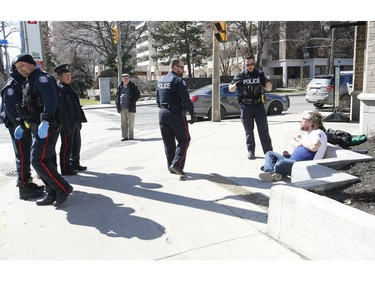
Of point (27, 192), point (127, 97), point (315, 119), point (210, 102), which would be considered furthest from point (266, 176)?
point (210, 102)

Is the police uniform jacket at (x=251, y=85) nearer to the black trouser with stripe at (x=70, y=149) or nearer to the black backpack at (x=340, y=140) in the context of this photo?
the black backpack at (x=340, y=140)

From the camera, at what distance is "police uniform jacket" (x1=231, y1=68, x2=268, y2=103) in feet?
21.1

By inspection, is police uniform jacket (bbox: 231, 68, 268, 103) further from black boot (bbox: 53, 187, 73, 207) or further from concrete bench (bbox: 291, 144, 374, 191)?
black boot (bbox: 53, 187, 73, 207)

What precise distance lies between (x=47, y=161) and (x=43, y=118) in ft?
1.74

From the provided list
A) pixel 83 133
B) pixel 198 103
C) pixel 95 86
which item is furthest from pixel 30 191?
pixel 95 86

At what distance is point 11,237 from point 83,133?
832 centimetres

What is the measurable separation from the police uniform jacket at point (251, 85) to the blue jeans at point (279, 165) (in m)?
1.40

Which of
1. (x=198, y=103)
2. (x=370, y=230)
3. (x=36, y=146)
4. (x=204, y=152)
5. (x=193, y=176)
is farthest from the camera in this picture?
(x=198, y=103)

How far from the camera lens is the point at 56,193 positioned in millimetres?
4660

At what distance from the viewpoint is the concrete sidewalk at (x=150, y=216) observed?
328 cm

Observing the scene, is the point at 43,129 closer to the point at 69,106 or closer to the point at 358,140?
the point at 69,106

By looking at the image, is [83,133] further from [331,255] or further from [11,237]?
[331,255]

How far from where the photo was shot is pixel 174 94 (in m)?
5.50

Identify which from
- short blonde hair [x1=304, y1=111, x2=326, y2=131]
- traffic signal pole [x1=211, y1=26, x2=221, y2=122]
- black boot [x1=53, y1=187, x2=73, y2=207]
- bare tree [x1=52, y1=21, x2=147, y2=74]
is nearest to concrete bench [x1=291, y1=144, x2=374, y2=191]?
short blonde hair [x1=304, y1=111, x2=326, y2=131]
